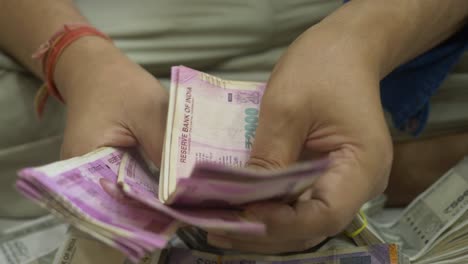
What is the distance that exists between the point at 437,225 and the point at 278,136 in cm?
30

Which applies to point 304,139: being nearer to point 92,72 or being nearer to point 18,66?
point 92,72

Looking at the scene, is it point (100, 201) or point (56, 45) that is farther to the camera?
point (56, 45)

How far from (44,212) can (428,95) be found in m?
0.52

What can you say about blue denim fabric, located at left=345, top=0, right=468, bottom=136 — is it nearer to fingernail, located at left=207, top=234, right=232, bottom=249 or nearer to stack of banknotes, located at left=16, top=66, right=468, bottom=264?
stack of banknotes, located at left=16, top=66, right=468, bottom=264

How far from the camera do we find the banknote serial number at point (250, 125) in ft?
1.88

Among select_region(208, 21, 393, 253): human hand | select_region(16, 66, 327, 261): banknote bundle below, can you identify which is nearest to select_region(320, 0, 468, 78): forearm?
select_region(208, 21, 393, 253): human hand

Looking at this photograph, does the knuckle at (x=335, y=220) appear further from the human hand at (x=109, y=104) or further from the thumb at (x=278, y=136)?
the human hand at (x=109, y=104)

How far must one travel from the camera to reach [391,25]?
0.58m

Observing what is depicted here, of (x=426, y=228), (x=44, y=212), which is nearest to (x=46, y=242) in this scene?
(x=44, y=212)

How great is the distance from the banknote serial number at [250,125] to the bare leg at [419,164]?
27 centimetres

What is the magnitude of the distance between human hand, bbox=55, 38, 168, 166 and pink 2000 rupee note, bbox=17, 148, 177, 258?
84 millimetres

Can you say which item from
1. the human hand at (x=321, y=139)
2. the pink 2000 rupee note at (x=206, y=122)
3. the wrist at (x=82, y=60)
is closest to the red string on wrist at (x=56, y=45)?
the wrist at (x=82, y=60)

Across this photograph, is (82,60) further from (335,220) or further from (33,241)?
(335,220)

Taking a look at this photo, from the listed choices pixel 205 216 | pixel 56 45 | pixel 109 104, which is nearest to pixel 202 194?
pixel 205 216
